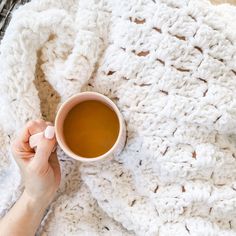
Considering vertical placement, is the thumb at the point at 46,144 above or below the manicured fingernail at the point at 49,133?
below

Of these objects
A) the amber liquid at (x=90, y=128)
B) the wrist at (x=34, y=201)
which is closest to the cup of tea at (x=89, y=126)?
the amber liquid at (x=90, y=128)

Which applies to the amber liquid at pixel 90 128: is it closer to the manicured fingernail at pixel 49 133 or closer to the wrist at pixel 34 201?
the manicured fingernail at pixel 49 133

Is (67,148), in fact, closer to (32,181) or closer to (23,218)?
(32,181)

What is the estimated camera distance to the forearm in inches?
39.2

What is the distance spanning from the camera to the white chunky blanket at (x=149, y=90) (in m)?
0.89

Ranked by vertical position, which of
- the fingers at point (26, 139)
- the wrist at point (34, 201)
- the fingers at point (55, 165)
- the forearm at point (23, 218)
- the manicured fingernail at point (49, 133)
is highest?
the manicured fingernail at point (49, 133)

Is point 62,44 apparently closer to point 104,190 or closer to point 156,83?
point 156,83

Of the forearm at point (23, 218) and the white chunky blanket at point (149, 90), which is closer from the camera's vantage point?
the white chunky blanket at point (149, 90)

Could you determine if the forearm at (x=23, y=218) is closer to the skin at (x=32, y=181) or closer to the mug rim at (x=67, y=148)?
the skin at (x=32, y=181)

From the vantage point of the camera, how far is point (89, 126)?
92 cm

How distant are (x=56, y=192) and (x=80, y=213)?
0.28 feet

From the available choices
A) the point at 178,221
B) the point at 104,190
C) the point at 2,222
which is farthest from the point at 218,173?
the point at 2,222

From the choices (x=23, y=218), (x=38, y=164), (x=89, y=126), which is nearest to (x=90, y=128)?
(x=89, y=126)

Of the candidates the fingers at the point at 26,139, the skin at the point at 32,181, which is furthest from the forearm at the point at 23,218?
the fingers at the point at 26,139
